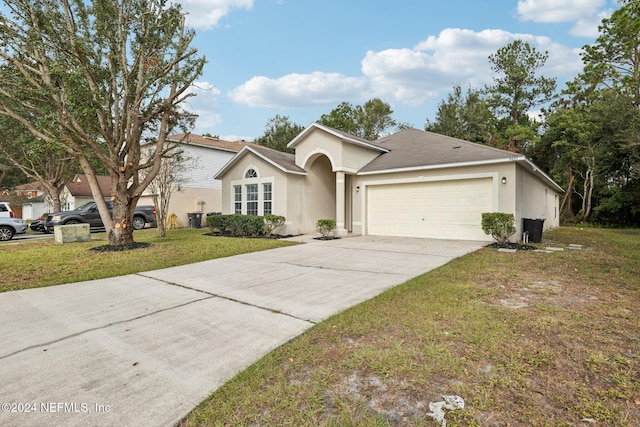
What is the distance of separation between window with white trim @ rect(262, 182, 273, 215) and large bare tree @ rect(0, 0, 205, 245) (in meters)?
4.79

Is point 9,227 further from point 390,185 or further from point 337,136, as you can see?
point 390,185

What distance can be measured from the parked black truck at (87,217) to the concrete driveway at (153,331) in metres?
13.1

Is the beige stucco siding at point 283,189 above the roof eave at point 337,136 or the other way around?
the other way around

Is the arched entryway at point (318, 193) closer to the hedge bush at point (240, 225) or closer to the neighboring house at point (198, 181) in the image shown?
the hedge bush at point (240, 225)

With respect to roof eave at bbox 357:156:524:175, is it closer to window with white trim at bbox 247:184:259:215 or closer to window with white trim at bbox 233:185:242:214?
window with white trim at bbox 247:184:259:215

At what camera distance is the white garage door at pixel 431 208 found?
36.6ft

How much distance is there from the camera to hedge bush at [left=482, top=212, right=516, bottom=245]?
9.73 m

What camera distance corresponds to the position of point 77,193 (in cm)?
2795

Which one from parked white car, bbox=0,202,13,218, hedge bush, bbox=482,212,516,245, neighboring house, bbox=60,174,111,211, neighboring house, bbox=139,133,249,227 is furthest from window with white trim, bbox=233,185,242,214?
neighboring house, bbox=60,174,111,211

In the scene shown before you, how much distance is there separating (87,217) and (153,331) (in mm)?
17034

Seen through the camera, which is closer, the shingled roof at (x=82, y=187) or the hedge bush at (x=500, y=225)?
the hedge bush at (x=500, y=225)

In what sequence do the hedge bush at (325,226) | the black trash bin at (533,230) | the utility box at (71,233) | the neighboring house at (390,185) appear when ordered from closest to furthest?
the black trash bin at (533,230) → the neighboring house at (390,185) → the utility box at (71,233) → the hedge bush at (325,226)

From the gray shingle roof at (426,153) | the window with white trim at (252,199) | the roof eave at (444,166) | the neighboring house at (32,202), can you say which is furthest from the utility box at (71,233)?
the neighboring house at (32,202)

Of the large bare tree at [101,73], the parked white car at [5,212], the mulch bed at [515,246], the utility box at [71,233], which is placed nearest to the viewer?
the large bare tree at [101,73]
